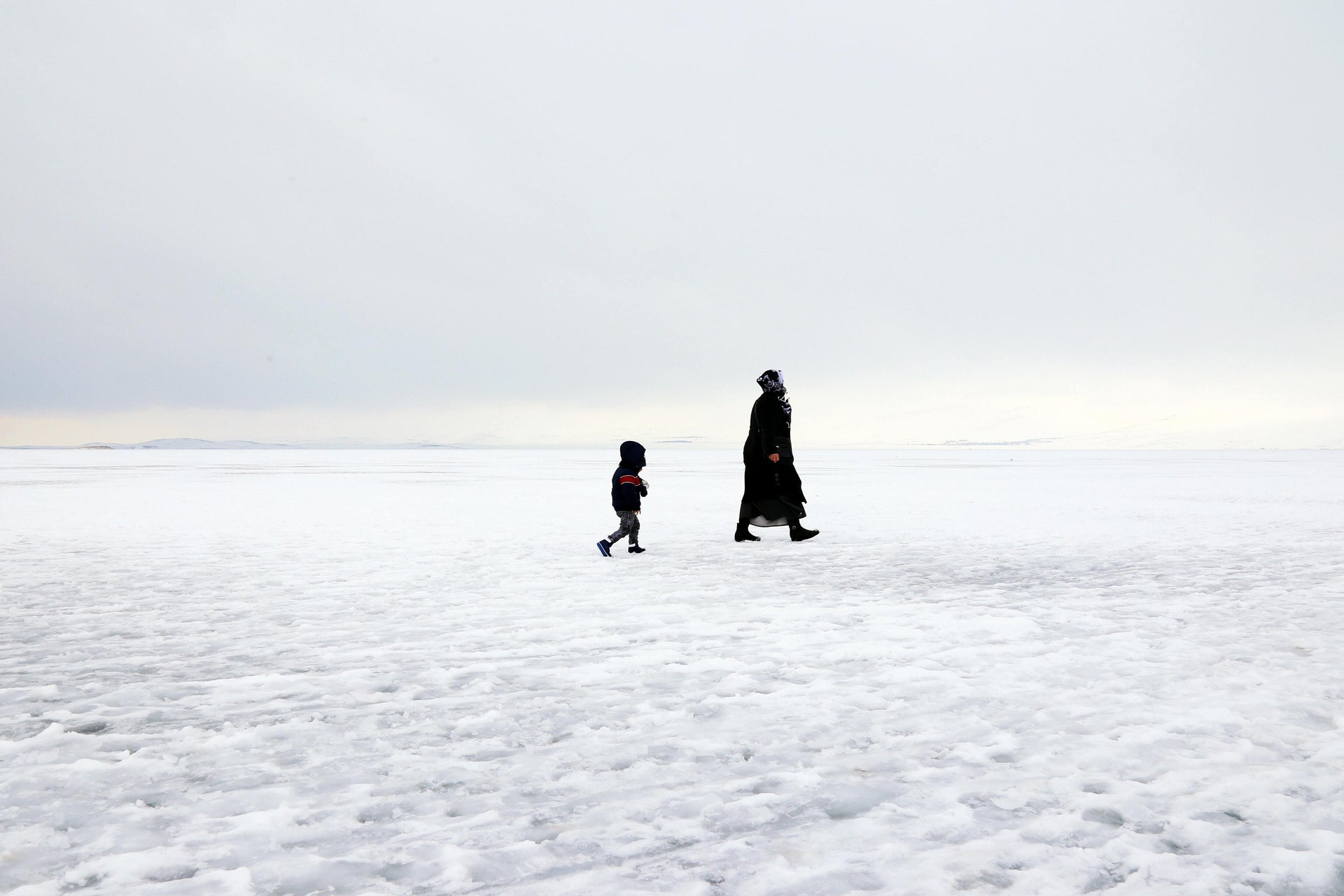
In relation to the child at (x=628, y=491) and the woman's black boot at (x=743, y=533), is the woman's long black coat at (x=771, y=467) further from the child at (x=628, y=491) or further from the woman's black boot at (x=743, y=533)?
the child at (x=628, y=491)

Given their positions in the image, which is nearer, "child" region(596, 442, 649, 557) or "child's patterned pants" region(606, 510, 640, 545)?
"child" region(596, 442, 649, 557)

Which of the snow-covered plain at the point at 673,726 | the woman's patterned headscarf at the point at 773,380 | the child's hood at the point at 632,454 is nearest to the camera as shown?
the snow-covered plain at the point at 673,726

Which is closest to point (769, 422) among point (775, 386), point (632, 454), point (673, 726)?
point (775, 386)

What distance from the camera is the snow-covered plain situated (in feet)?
9.23

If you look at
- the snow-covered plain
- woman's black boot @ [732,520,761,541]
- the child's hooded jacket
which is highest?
the child's hooded jacket

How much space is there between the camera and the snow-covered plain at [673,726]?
2.81 m

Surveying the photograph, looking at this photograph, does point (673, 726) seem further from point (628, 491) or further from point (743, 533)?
point (743, 533)

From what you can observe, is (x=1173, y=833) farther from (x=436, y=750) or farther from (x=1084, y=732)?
(x=436, y=750)

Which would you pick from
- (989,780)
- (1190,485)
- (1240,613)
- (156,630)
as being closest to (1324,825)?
(989,780)

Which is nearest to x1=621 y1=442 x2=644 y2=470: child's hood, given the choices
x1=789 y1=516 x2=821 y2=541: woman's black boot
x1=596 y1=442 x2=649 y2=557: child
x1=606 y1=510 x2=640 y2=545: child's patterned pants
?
x1=596 y1=442 x2=649 y2=557: child

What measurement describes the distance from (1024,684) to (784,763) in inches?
72.8

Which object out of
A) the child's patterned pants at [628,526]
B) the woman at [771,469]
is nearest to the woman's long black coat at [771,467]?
the woman at [771,469]

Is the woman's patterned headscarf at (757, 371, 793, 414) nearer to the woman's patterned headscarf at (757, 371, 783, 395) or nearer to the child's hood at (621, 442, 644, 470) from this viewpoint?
the woman's patterned headscarf at (757, 371, 783, 395)

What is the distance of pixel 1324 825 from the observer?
9.92 feet
